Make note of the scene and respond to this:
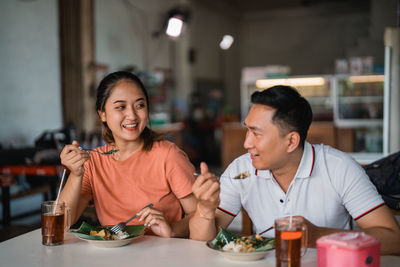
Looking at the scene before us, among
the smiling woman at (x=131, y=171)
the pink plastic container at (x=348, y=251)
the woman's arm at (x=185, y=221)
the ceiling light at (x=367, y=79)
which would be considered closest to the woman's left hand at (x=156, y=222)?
the woman's arm at (x=185, y=221)

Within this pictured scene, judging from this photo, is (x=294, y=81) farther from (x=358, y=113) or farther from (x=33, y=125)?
(x=33, y=125)

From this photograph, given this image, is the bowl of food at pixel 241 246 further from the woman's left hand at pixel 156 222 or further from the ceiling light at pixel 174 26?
the ceiling light at pixel 174 26

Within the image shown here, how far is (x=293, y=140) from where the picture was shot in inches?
68.1

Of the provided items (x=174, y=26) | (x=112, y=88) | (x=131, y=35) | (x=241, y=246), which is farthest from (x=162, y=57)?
Answer: (x=241, y=246)

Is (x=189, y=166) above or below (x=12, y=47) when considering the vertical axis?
below

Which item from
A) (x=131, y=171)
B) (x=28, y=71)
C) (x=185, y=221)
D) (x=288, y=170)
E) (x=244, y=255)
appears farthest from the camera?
(x=28, y=71)

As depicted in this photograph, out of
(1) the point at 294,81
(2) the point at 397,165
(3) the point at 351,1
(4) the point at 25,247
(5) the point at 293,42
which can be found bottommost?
(4) the point at 25,247

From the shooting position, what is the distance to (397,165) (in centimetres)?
245

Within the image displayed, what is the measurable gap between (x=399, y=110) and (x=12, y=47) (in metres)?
4.77

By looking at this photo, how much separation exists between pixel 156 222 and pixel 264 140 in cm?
59

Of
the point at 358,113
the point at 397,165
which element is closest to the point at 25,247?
the point at 397,165

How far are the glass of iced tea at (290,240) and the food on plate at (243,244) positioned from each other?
6.8 inches

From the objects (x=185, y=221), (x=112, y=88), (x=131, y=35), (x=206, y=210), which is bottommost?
(x=185, y=221)

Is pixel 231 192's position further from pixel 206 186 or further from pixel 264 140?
pixel 206 186
